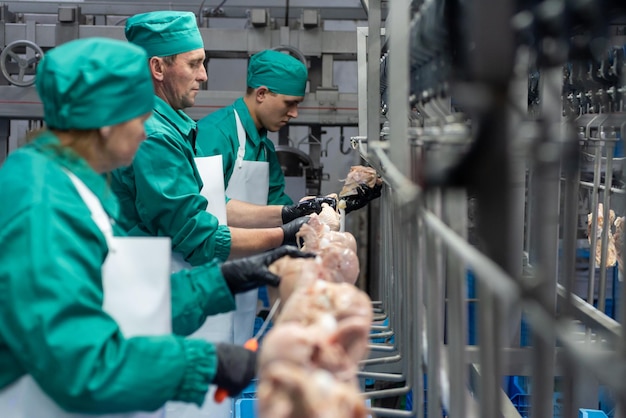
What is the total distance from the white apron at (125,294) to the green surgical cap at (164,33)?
4.19 feet

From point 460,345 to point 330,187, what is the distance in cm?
521

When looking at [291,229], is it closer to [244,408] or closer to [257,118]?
[244,408]

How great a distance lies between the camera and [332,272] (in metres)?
1.85

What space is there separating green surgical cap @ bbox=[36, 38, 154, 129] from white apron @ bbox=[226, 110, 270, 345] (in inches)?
86.8

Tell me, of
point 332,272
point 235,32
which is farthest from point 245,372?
point 235,32

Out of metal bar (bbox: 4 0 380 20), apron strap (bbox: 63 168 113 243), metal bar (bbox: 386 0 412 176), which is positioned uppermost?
metal bar (bbox: 4 0 380 20)

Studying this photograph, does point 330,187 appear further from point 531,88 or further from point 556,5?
point 556,5

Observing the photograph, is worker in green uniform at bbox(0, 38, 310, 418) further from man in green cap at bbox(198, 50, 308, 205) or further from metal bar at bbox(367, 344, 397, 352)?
man in green cap at bbox(198, 50, 308, 205)

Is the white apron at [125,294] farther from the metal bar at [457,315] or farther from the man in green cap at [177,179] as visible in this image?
the man in green cap at [177,179]

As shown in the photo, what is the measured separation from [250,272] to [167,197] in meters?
0.78

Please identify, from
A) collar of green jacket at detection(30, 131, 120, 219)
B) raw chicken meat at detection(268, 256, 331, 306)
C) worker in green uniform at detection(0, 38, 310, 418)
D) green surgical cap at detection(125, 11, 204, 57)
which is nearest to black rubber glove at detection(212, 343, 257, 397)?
worker in green uniform at detection(0, 38, 310, 418)

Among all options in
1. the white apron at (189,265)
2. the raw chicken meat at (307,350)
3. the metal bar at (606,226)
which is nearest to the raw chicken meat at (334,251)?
the raw chicken meat at (307,350)

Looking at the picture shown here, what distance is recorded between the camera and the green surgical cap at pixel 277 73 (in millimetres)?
3947

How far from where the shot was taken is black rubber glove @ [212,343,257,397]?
155 centimetres
